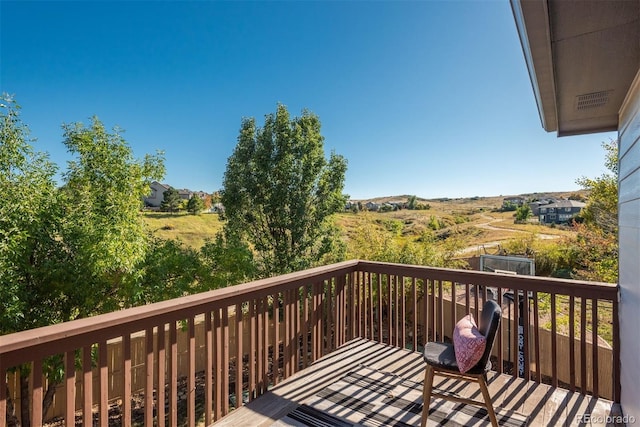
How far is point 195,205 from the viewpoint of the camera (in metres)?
11.1

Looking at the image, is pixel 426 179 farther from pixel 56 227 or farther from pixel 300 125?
pixel 56 227

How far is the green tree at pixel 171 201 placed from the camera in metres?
8.82

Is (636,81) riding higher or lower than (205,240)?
higher

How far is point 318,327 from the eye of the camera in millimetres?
3105

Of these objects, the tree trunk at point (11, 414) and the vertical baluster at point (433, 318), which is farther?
the tree trunk at point (11, 414)

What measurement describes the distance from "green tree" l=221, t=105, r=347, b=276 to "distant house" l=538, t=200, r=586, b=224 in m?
8.82

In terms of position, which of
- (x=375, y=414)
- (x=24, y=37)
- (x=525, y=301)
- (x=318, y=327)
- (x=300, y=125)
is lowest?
(x=375, y=414)

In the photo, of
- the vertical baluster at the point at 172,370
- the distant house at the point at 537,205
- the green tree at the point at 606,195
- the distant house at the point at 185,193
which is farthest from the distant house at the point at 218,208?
the distant house at the point at 537,205

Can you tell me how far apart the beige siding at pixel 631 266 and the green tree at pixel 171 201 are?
8.74 meters

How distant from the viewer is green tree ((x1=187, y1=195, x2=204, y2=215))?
1067cm

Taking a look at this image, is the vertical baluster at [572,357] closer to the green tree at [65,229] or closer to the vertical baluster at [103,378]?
the vertical baluster at [103,378]

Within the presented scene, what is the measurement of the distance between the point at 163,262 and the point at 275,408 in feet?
15.8

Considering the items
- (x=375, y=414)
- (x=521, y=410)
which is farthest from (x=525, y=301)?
(x=375, y=414)

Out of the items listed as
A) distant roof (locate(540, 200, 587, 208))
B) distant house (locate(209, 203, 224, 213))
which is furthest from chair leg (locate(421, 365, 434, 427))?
distant roof (locate(540, 200, 587, 208))
